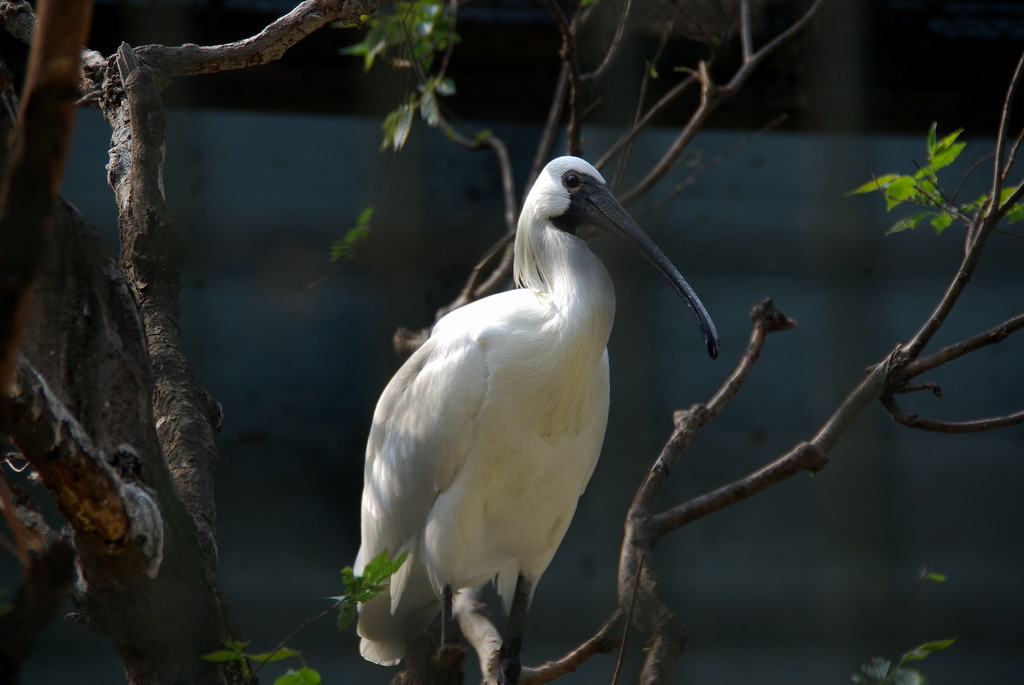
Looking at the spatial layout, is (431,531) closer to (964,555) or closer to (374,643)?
(374,643)

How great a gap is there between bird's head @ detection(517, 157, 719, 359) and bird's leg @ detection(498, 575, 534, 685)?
2.99 ft

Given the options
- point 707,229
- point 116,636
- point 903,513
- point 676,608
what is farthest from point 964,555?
point 116,636

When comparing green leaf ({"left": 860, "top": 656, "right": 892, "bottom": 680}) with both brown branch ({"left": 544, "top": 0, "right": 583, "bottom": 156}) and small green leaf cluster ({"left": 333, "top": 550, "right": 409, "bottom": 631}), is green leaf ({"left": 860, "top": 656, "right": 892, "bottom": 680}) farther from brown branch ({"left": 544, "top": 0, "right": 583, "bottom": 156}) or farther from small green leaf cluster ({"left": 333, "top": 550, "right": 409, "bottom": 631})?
brown branch ({"left": 544, "top": 0, "right": 583, "bottom": 156})

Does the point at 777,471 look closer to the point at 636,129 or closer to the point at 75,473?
the point at 636,129

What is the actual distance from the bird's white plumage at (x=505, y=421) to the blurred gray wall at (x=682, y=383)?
5.17 ft

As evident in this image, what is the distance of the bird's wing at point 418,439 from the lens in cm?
276

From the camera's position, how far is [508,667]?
107 inches

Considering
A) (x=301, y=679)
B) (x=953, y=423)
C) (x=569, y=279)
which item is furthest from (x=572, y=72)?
(x=301, y=679)

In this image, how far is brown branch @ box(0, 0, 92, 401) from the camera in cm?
90

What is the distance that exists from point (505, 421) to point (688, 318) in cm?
234

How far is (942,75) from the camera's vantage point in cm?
488

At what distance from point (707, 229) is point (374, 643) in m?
2.54

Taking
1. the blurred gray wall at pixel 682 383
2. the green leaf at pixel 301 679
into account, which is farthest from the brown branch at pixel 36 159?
the blurred gray wall at pixel 682 383

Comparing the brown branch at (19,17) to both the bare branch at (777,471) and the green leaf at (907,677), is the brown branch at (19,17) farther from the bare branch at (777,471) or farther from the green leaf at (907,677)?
the green leaf at (907,677)
